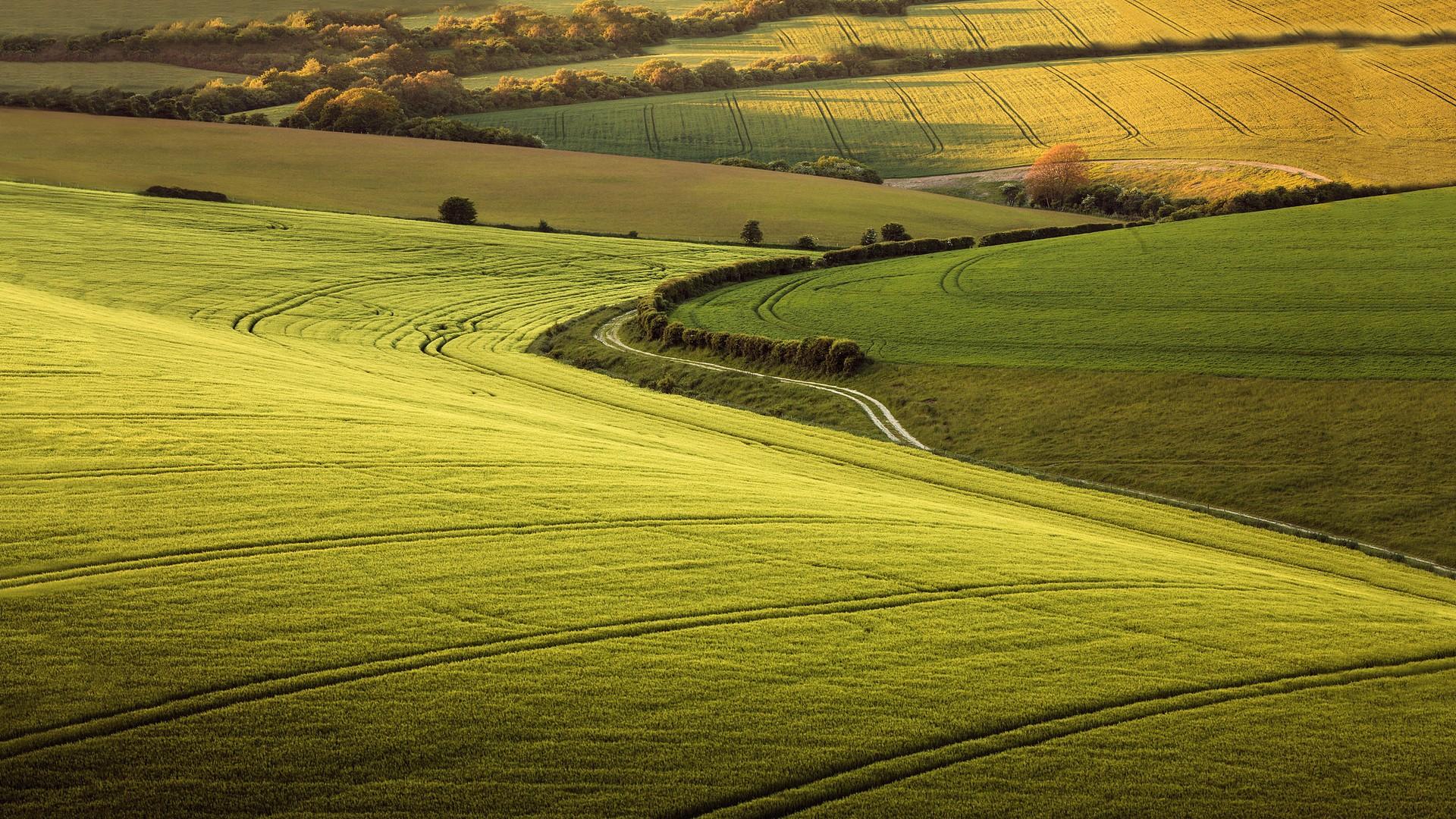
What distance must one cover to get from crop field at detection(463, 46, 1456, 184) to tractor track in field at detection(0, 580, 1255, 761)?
7381 cm

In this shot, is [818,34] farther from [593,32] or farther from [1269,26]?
[1269,26]

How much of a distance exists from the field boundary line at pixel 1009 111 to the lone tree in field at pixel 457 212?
52975 mm

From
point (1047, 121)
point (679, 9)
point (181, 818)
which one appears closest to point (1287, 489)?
point (181, 818)

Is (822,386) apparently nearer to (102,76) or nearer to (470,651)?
(470,651)

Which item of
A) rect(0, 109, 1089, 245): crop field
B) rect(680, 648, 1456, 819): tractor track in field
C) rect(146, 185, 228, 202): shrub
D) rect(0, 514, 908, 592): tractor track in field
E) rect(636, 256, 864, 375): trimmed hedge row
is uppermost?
rect(0, 109, 1089, 245): crop field

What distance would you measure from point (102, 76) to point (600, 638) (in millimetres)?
113400

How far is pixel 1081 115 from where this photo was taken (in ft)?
349

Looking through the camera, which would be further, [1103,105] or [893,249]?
[1103,105]

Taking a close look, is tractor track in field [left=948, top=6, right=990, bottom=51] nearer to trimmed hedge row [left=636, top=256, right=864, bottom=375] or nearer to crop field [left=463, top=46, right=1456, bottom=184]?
crop field [left=463, top=46, right=1456, bottom=184]

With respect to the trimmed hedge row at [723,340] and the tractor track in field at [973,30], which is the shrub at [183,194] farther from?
the tractor track in field at [973,30]

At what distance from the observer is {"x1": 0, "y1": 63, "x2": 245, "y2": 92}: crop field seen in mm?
99062

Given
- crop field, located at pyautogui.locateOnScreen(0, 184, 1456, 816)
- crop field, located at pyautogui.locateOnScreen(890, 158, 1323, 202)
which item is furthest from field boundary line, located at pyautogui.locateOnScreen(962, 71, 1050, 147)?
crop field, located at pyautogui.locateOnScreen(0, 184, 1456, 816)

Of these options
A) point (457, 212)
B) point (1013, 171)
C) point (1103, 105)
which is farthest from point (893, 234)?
point (1103, 105)

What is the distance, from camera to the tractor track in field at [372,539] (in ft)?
41.2
